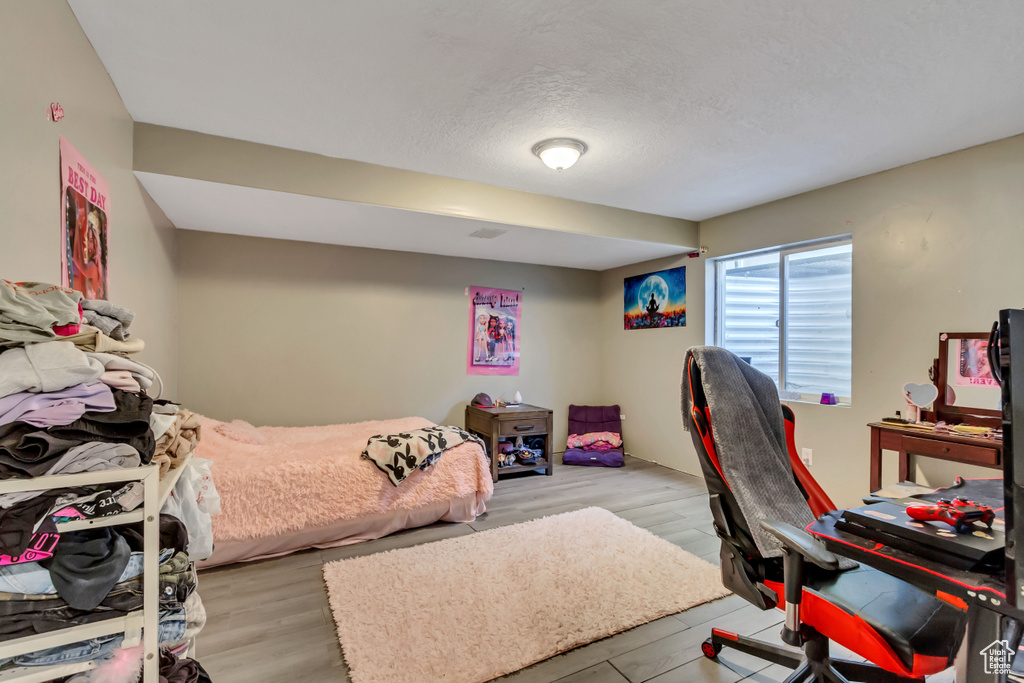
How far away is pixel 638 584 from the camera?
243 centimetres

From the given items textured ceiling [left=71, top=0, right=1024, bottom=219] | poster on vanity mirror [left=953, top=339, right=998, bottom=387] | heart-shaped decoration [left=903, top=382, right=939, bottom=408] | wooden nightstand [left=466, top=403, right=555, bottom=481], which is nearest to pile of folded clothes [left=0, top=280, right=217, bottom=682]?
textured ceiling [left=71, top=0, right=1024, bottom=219]

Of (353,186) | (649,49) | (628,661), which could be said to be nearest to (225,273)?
(353,186)

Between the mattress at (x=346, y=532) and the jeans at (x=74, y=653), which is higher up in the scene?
the jeans at (x=74, y=653)

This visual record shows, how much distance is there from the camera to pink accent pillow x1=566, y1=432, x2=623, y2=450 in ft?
16.6

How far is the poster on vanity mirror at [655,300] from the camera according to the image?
15.1 ft

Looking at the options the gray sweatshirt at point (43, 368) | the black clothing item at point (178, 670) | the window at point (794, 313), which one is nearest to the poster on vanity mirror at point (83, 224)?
the gray sweatshirt at point (43, 368)

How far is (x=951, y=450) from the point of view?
2432 mm

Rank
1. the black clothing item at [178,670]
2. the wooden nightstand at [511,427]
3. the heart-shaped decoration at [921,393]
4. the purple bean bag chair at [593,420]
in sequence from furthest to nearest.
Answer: the purple bean bag chair at [593,420] < the wooden nightstand at [511,427] < the heart-shaped decoration at [921,393] < the black clothing item at [178,670]

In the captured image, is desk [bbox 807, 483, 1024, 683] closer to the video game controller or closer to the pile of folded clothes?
the video game controller

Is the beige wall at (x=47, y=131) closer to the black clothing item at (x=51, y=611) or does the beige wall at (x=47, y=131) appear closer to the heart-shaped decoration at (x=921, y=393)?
the black clothing item at (x=51, y=611)

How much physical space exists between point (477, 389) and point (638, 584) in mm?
2831

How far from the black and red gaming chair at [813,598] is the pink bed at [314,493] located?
1.85 metres

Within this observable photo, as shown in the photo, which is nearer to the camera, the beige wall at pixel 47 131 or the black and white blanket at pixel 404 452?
the beige wall at pixel 47 131

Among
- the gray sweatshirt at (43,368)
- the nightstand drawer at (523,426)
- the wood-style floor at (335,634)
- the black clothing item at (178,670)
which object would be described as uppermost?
the gray sweatshirt at (43,368)
